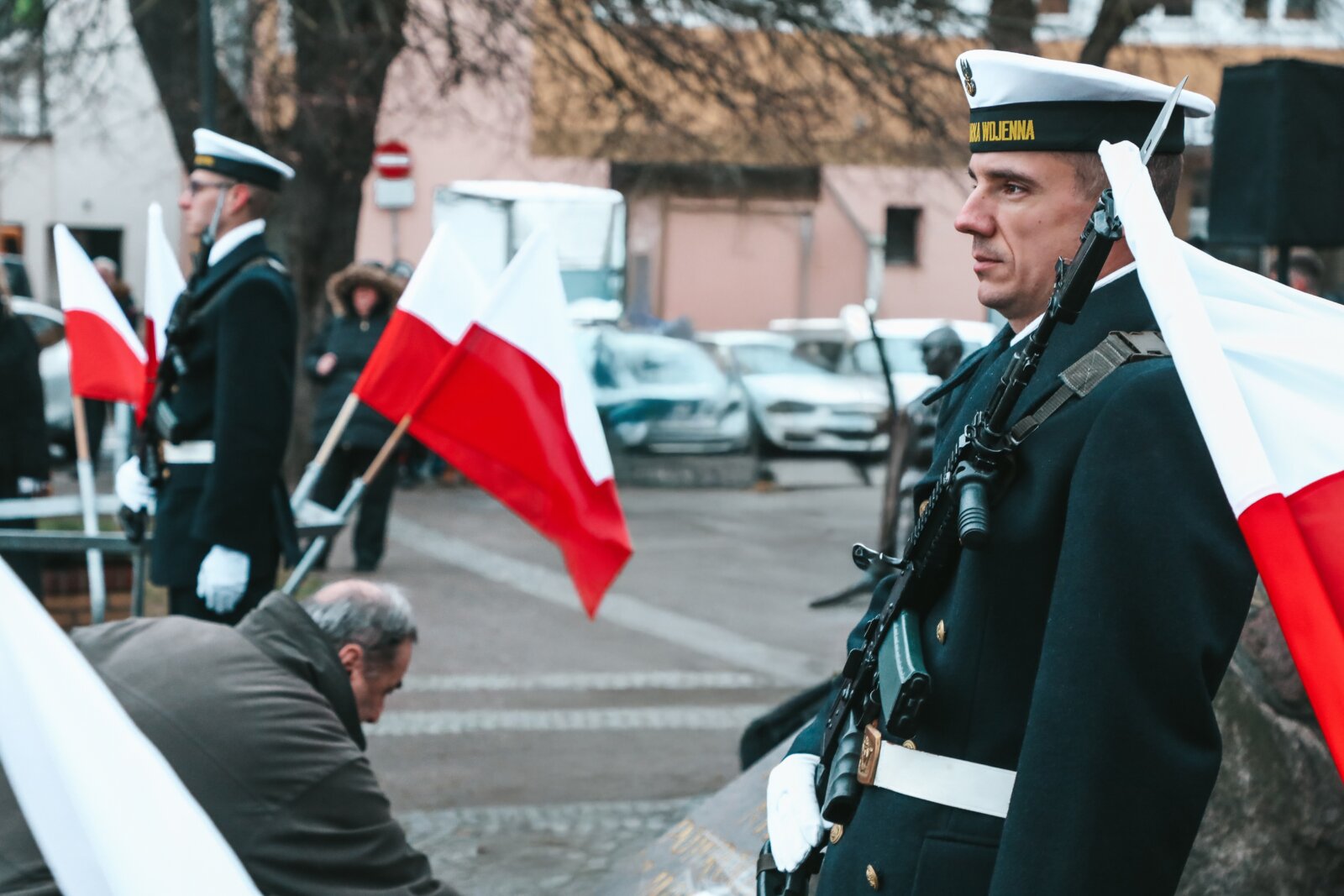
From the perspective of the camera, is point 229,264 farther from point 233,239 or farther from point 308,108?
point 308,108

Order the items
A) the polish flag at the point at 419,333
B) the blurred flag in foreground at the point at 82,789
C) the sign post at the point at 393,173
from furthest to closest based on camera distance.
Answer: the sign post at the point at 393,173, the polish flag at the point at 419,333, the blurred flag in foreground at the point at 82,789

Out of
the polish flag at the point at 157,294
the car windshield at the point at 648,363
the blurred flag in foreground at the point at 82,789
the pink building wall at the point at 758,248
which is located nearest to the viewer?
the blurred flag in foreground at the point at 82,789

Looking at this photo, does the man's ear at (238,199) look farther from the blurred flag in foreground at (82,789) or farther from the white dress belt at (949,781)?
the blurred flag in foreground at (82,789)

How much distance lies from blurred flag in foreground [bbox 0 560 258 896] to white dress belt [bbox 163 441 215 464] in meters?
3.51

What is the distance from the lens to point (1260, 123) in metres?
6.27

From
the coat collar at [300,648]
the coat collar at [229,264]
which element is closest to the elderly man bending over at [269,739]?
the coat collar at [300,648]

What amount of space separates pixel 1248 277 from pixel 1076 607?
0.43 metres

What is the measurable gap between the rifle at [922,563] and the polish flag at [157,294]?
3278 millimetres

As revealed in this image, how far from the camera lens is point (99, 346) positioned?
19.5 ft

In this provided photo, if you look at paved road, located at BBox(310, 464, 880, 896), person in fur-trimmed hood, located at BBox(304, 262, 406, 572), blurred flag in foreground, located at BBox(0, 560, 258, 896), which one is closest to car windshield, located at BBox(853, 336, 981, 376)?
paved road, located at BBox(310, 464, 880, 896)

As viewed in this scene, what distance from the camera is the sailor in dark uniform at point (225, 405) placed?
4.65 m

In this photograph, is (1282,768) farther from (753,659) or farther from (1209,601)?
(753,659)

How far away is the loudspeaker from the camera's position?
615cm

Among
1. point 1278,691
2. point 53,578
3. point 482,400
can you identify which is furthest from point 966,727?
point 53,578
